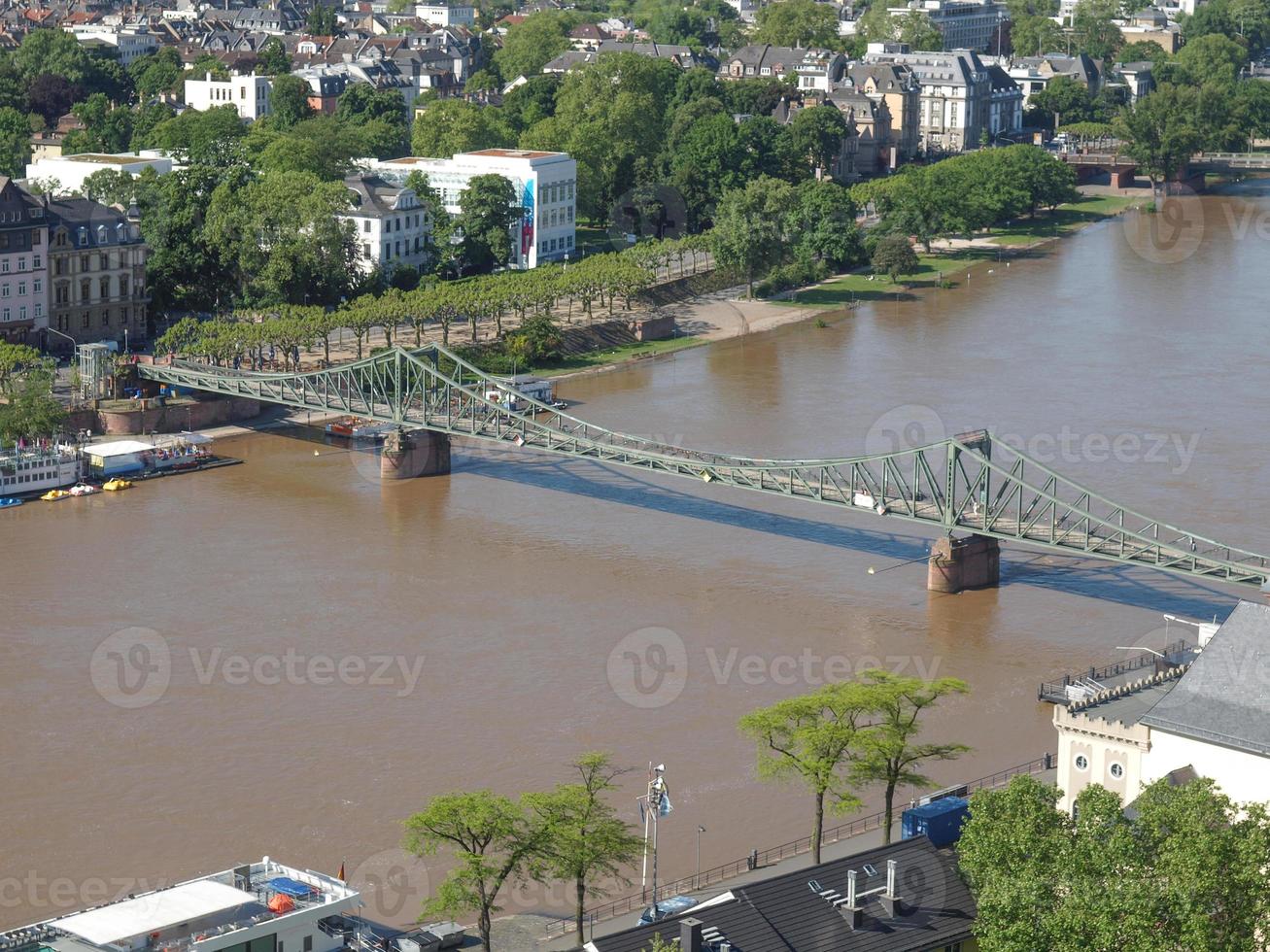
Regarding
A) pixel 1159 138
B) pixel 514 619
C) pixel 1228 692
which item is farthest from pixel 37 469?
pixel 1159 138

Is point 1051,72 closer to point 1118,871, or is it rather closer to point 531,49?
point 531,49

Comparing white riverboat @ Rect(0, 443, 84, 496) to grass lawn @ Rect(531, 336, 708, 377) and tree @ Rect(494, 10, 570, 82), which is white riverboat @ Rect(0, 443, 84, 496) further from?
tree @ Rect(494, 10, 570, 82)

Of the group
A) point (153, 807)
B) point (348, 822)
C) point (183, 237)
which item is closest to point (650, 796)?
point (348, 822)

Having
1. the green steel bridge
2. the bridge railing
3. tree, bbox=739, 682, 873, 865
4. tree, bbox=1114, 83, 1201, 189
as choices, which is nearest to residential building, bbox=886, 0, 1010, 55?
tree, bbox=1114, 83, 1201, 189

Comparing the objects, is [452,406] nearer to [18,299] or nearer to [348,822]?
[18,299]

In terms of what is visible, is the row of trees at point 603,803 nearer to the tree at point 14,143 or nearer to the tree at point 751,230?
the tree at point 751,230
